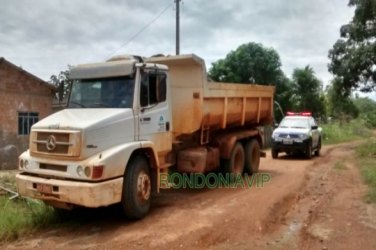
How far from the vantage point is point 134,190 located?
705cm

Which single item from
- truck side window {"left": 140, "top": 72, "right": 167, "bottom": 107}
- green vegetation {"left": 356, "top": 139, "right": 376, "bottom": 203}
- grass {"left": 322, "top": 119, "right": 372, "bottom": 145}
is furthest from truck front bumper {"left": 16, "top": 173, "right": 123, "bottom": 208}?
grass {"left": 322, "top": 119, "right": 372, "bottom": 145}

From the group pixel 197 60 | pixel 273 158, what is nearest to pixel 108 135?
pixel 197 60

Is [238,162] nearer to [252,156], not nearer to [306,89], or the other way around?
[252,156]

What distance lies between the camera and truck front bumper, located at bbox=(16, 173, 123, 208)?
6.27 metres

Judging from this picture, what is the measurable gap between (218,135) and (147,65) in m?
3.72

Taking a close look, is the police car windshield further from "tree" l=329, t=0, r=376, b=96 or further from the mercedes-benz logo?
the mercedes-benz logo

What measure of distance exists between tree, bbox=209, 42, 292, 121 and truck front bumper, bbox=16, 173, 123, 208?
25810 millimetres

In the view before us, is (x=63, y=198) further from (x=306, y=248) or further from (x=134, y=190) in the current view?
(x=306, y=248)

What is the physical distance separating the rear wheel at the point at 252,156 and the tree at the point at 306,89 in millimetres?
24983

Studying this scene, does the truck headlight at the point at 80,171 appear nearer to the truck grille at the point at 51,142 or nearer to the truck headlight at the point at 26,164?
the truck grille at the point at 51,142

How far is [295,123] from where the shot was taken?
695 inches

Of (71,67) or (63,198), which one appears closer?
(63,198)

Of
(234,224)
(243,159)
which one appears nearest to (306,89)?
(243,159)

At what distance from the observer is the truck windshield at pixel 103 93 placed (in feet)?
24.3
